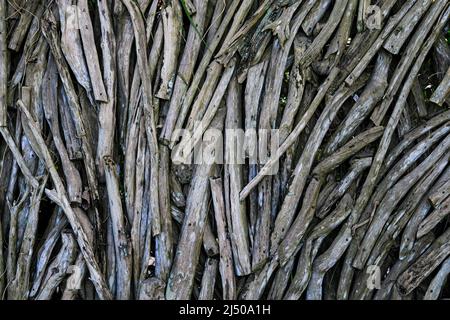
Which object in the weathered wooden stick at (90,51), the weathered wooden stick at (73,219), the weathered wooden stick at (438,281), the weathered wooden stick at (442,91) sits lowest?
the weathered wooden stick at (438,281)

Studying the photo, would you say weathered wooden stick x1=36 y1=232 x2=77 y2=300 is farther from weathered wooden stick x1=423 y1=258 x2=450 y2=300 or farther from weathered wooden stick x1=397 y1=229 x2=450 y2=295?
weathered wooden stick x1=423 y1=258 x2=450 y2=300

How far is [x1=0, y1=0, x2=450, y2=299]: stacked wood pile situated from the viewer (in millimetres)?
2762

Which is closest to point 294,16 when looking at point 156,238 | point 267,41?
point 267,41

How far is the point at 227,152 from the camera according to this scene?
2.84 m

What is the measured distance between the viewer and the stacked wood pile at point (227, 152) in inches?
109

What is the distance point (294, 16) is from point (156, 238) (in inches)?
48.2

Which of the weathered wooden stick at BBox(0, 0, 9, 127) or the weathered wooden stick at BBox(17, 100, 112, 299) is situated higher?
the weathered wooden stick at BBox(0, 0, 9, 127)

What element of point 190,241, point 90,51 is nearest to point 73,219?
point 190,241

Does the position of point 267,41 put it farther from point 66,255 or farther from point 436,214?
point 66,255

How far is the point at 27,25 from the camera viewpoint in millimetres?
3051

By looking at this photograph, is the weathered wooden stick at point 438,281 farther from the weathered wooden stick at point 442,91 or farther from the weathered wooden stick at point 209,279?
the weathered wooden stick at point 209,279

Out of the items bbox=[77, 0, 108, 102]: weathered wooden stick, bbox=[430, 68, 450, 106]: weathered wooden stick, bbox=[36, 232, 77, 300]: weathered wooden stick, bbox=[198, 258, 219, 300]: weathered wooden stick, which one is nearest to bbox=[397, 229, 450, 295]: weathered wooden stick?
bbox=[430, 68, 450, 106]: weathered wooden stick

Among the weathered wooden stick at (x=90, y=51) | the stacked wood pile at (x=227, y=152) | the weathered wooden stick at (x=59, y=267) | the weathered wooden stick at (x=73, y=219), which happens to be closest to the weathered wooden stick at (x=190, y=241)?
the stacked wood pile at (x=227, y=152)

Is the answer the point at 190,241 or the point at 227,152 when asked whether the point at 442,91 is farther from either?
the point at 190,241
